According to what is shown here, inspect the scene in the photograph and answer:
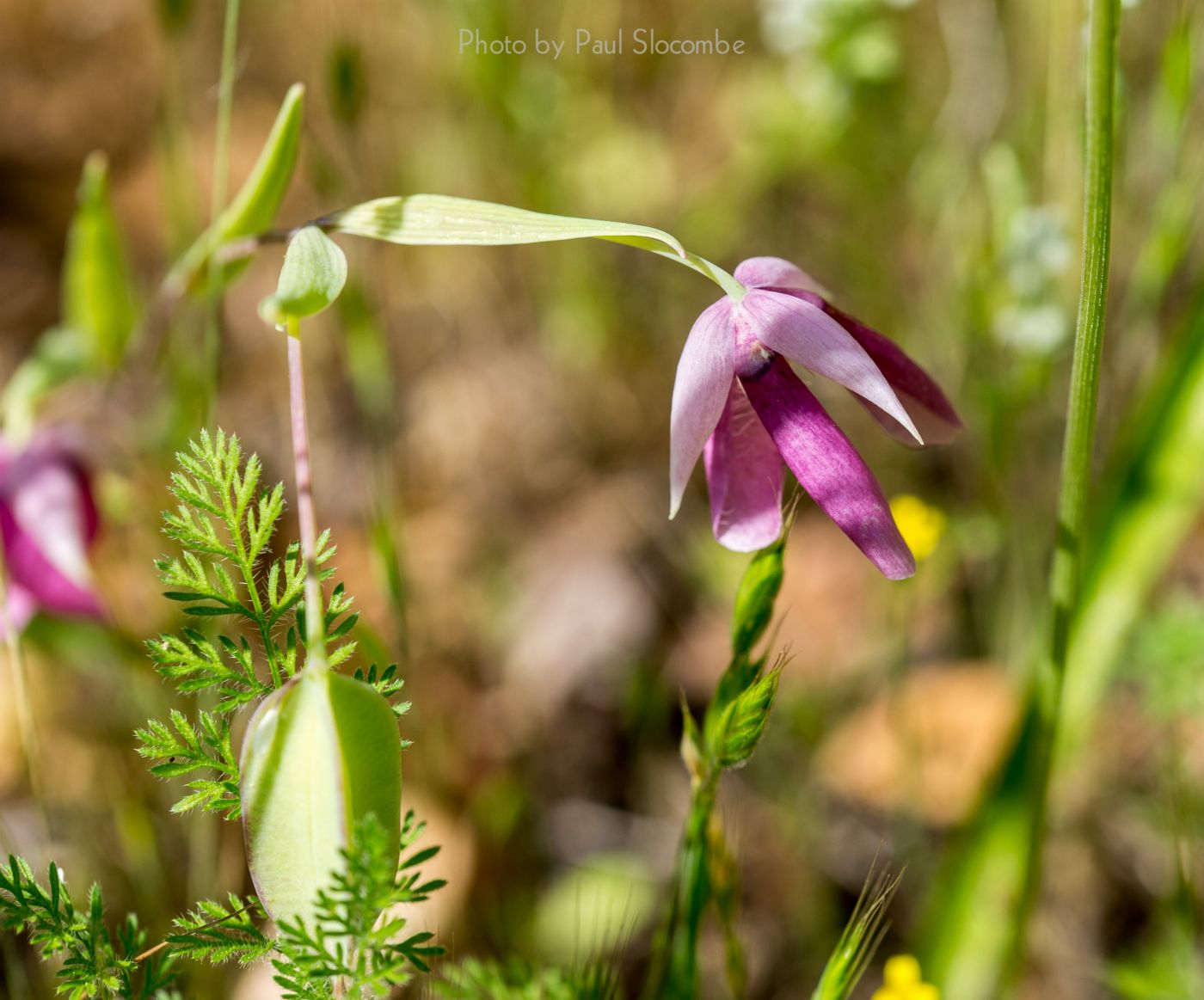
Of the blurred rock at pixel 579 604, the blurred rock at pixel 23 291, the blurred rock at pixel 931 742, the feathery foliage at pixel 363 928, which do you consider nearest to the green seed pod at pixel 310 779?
the feathery foliage at pixel 363 928

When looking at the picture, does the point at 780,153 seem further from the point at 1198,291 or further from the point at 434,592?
the point at 434,592

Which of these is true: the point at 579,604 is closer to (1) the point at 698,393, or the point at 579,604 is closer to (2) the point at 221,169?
(2) the point at 221,169

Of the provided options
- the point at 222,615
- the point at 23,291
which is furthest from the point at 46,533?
the point at 23,291

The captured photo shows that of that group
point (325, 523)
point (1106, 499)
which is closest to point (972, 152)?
point (1106, 499)

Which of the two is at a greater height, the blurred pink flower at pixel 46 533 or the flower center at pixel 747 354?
the flower center at pixel 747 354

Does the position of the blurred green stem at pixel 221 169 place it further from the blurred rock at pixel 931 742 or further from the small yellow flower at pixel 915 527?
the blurred rock at pixel 931 742

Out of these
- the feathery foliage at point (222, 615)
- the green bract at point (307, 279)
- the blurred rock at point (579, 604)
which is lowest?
the blurred rock at point (579, 604)

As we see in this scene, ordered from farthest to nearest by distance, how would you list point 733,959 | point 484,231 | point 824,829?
1. point 824,829
2. point 733,959
3. point 484,231
